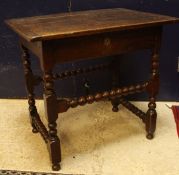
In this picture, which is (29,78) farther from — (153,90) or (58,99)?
(153,90)

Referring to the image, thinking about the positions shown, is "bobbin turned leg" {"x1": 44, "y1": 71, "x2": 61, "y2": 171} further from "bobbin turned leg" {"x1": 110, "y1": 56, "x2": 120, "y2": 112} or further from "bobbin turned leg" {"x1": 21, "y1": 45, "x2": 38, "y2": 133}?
"bobbin turned leg" {"x1": 110, "y1": 56, "x2": 120, "y2": 112}

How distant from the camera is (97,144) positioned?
1541 mm

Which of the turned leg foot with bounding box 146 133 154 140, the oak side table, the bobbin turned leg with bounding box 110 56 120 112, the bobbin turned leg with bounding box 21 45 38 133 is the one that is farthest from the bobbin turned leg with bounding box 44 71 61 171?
the bobbin turned leg with bounding box 110 56 120 112

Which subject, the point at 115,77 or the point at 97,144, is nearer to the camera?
the point at 97,144

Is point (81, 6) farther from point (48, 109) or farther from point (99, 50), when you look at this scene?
point (48, 109)

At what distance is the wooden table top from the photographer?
1.11m

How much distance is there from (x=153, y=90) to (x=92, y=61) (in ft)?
1.89

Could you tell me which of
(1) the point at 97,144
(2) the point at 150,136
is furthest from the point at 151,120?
(1) the point at 97,144

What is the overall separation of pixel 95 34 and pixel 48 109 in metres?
0.37

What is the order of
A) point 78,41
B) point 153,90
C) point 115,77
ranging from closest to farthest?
point 78,41
point 153,90
point 115,77

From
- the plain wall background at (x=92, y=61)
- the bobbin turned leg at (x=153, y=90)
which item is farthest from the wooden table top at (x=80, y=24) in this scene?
the plain wall background at (x=92, y=61)

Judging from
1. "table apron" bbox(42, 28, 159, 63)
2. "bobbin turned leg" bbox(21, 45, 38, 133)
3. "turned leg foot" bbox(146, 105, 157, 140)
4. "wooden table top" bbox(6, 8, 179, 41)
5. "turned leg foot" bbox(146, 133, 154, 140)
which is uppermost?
"wooden table top" bbox(6, 8, 179, 41)

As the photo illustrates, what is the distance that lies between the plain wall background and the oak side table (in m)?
0.34

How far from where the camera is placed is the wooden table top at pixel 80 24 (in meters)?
1.11
